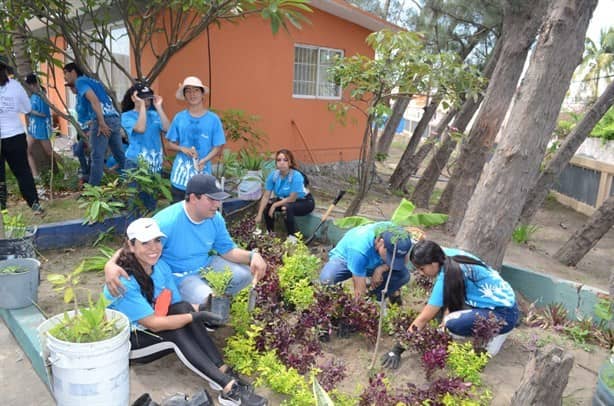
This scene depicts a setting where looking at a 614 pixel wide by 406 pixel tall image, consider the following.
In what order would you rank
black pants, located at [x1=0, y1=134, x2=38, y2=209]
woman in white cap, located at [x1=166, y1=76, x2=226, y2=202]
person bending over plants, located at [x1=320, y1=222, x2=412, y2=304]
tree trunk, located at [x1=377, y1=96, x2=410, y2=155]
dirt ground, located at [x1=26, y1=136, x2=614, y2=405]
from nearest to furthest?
dirt ground, located at [x1=26, y1=136, x2=614, y2=405] < person bending over plants, located at [x1=320, y1=222, x2=412, y2=304] < woman in white cap, located at [x1=166, y1=76, x2=226, y2=202] < black pants, located at [x1=0, y1=134, x2=38, y2=209] < tree trunk, located at [x1=377, y1=96, x2=410, y2=155]

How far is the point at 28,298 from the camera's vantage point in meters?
3.57

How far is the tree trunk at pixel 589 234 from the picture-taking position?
6383mm

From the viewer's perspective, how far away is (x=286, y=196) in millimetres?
6047

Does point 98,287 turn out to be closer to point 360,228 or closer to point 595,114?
point 360,228

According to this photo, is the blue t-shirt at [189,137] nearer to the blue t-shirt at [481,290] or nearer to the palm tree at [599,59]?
the blue t-shirt at [481,290]

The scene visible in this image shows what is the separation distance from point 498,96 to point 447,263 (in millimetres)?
3810

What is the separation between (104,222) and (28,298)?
1.96m

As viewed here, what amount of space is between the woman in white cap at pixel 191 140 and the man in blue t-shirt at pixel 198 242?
1431 mm

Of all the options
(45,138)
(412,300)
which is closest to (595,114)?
(412,300)

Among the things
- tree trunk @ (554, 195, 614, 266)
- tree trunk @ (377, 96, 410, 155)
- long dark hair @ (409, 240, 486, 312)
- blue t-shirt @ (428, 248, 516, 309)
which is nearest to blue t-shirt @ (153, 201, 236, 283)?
long dark hair @ (409, 240, 486, 312)

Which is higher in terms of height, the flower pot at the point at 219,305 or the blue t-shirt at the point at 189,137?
the blue t-shirt at the point at 189,137

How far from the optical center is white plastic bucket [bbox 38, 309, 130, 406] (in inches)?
94.1

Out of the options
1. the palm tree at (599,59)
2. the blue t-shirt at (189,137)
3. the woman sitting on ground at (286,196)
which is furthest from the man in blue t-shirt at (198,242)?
the palm tree at (599,59)

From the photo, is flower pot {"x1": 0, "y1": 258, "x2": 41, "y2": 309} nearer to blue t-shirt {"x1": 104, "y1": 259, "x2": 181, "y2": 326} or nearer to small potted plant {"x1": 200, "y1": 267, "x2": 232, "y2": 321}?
blue t-shirt {"x1": 104, "y1": 259, "x2": 181, "y2": 326}
